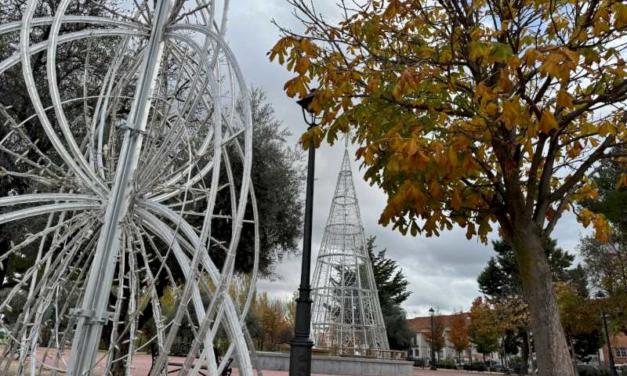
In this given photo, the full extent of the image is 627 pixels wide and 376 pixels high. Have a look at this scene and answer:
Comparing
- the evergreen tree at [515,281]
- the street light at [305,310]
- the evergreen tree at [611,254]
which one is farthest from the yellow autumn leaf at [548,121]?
the evergreen tree at [515,281]

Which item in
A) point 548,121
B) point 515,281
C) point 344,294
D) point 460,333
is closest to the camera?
point 548,121

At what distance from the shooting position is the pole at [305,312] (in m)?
4.91

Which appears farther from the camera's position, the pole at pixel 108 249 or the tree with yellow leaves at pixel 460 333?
the tree with yellow leaves at pixel 460 333

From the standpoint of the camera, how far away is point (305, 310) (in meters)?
5.15

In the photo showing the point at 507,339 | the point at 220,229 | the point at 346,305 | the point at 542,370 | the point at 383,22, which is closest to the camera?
the point at 542,370

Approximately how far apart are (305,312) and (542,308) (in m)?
2.30

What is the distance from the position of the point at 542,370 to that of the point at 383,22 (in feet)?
13.0

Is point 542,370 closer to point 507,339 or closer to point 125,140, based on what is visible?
point 125,140

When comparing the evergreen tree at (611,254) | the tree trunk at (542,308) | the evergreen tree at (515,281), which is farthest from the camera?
the evergreen tree at (515,281)

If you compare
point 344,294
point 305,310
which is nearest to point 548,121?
point 305,310

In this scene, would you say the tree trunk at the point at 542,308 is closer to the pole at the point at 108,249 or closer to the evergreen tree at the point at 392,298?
the pole at the point at 108,249

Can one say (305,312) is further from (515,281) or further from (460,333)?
(460,333)

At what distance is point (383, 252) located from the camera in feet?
160

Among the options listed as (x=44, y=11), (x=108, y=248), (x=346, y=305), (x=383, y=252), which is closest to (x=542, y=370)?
(x=108, y=248)
